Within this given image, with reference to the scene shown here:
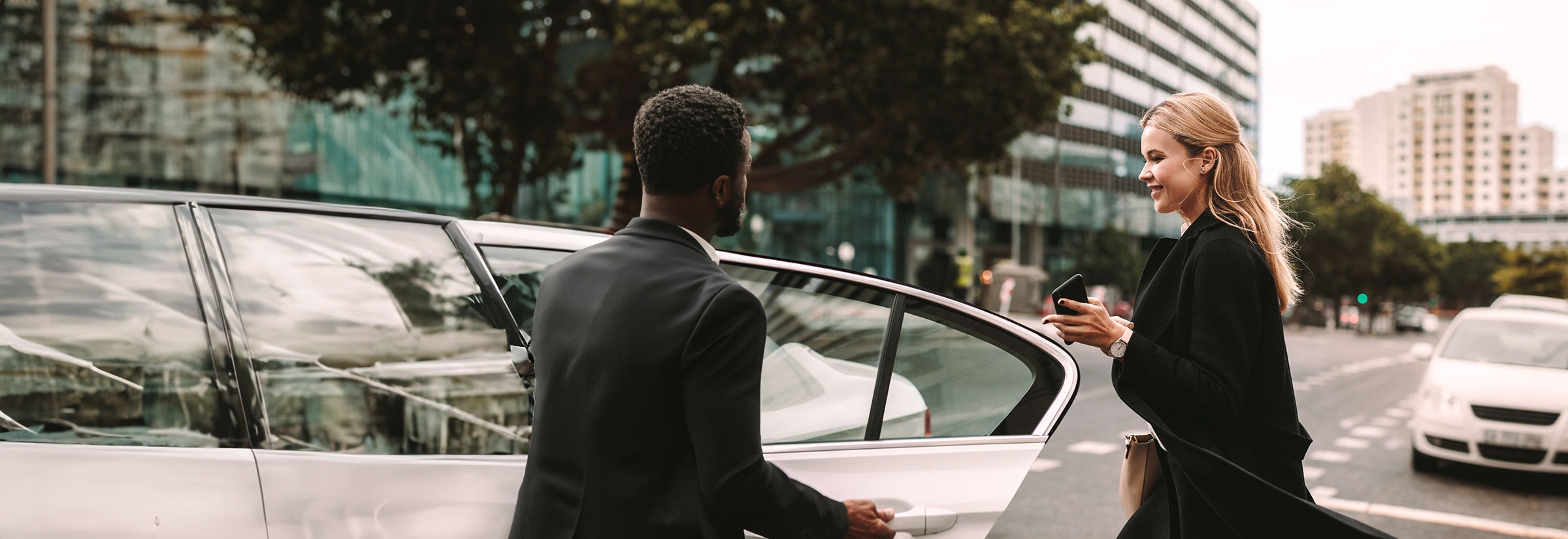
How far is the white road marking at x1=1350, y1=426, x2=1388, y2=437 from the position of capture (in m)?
9.50

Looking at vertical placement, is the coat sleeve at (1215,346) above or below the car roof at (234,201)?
below

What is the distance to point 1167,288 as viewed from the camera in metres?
2.10

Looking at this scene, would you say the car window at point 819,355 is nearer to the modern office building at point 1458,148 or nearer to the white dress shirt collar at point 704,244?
the white dress shirt collar at point 704,244

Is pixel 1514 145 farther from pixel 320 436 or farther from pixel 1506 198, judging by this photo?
pixel 320 436

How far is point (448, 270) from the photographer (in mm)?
2639

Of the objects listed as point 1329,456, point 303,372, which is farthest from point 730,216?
point 1329,456

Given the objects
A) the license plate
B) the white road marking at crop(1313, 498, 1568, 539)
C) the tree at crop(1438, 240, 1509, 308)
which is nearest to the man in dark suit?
the white road marking at crop(1313, 498, 1568, 539)

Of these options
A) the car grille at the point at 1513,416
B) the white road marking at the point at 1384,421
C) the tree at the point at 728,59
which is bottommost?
the white road marking at the point at 1384,421

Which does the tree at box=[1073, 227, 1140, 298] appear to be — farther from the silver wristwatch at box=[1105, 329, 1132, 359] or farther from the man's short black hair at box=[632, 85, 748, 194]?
the man's short black hair at box=[632, 85, 748, 194]

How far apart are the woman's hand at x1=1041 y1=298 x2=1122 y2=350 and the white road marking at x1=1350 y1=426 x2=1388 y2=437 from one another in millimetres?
9040

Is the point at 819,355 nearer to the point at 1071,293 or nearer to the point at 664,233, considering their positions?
the point at 1071,293

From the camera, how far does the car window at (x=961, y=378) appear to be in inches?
95.6

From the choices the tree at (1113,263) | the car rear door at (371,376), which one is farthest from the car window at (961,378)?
the tree at (1113,263)

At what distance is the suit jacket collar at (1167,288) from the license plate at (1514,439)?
6.41 metres
